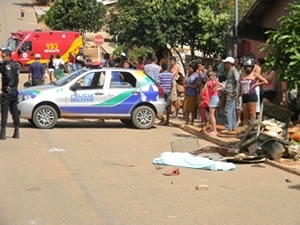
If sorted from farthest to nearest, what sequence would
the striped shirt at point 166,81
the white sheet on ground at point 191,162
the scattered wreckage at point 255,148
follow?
the striped shirt at point 166,81 → the scattered wreckage at point 255,148 → the white sheet on ground at point 191,162

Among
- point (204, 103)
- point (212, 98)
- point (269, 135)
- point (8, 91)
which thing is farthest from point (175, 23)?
point (269, 135)

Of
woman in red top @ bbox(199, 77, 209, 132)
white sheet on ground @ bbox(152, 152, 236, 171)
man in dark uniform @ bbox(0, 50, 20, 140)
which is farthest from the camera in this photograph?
woman in red top @ bbox(199, 77, 209, 132)

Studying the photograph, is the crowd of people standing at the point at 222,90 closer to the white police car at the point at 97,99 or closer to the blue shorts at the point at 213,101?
the blue shorts at the point at 213,101

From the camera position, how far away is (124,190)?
988cm

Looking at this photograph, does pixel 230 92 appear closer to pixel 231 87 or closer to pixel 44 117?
pixel 231 87

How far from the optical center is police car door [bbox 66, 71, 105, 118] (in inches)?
687

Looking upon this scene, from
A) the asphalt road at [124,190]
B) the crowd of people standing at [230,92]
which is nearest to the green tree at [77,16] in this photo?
the crowd of people standing at [230,92]

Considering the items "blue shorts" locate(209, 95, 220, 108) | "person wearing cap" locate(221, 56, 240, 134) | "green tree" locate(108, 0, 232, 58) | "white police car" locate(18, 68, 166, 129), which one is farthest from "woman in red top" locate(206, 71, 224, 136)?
"green tree" locate(108, 0, 232, 58)

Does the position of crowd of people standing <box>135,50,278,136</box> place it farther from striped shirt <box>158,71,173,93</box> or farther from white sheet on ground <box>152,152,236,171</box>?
white sheet on ground <box>152,152,236,171</box>

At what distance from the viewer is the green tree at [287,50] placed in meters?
12.3

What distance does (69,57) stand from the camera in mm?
41812

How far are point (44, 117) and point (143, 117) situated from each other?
8.24 feet

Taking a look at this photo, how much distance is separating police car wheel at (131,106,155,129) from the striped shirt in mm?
917

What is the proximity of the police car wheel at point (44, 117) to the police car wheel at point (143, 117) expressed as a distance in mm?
2026
